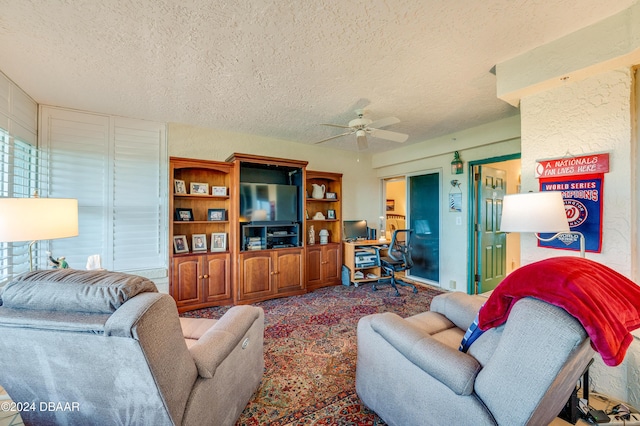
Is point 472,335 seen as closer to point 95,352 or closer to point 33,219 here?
point 95,352

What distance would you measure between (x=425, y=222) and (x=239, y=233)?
3.19m

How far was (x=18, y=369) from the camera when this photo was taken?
3.25ft

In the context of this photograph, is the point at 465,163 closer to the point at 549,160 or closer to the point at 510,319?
the point at 549,160

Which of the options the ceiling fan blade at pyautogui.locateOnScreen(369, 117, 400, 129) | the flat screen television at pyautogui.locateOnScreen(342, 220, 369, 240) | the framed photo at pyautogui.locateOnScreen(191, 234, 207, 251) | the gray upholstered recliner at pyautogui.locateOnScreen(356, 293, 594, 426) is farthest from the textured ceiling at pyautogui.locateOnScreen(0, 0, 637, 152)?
the flat screen television at pyautogui.locateOnScreen(342, 220, 369, 240)

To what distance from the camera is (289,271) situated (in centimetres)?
388

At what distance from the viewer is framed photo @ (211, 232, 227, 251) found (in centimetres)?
360

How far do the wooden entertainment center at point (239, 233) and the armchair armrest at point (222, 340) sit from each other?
1.90 meters

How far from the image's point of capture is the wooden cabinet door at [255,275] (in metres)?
3.52

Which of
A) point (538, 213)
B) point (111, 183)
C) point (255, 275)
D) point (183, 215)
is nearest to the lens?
point (538, 213)

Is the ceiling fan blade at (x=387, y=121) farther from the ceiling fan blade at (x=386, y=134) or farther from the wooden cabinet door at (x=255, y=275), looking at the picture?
the wooden cabinet door at (x=255, y=275)

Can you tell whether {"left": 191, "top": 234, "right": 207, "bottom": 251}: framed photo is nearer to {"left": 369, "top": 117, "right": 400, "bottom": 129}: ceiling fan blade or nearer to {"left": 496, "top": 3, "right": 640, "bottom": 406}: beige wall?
{"left": 369, "top": 117, "right": 400, "bottom": 129}: ceiling fan blade

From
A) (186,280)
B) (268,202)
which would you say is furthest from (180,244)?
(268,202)

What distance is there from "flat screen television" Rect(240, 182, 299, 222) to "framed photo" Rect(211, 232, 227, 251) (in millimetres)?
355

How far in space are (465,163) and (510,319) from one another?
3.49 m
